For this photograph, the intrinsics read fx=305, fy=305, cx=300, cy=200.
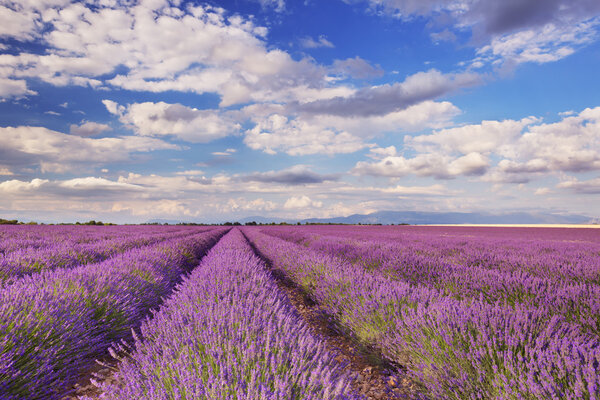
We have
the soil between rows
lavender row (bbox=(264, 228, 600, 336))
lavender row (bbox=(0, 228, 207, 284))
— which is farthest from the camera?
lavender row (bbox=(0, 228, 207, 284))

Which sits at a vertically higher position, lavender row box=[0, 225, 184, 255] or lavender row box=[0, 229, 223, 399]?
lavender row box=[0, 225, 184, 255]

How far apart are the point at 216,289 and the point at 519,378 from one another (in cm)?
249

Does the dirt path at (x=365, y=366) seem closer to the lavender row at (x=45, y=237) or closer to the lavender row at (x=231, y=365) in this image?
the lavender row at (x=231, y=365)

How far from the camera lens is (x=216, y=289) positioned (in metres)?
3.09

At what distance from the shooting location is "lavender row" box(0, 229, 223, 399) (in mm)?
2117

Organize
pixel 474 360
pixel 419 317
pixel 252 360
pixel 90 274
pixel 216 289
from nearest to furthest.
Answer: pixel 252 360
pixel 474 360
pixel 419 317
pixel 216 289
pixel 90 274

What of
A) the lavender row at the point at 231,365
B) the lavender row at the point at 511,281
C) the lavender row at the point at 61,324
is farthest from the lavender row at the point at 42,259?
the lavender row at the point at 511,281

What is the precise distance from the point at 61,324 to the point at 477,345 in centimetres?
332

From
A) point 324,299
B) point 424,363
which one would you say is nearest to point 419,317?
point 424,363

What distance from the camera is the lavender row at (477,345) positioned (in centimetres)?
156

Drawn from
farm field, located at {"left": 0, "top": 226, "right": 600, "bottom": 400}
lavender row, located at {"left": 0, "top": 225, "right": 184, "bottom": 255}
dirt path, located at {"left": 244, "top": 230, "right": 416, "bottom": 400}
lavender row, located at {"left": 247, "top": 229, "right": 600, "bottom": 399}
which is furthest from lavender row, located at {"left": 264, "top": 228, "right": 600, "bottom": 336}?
lavender row, located at {"left": 0, "top": 225, "right": 184, "bottom": 255}

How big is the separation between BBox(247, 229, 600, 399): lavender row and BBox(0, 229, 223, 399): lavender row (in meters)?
2.55

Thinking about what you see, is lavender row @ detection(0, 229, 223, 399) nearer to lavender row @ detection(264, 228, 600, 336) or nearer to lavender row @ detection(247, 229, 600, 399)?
lavender row @ detection(247, 229, 600, 399)

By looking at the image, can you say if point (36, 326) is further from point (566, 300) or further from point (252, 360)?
point (566, 300)
